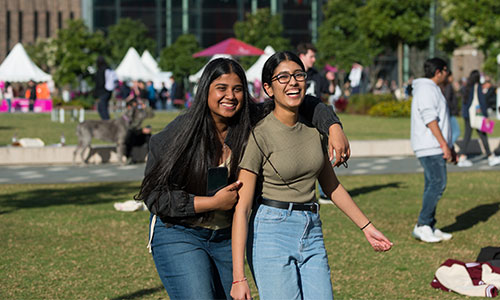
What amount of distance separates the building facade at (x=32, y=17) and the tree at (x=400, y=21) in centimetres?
5720

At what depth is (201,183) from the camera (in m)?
3.87

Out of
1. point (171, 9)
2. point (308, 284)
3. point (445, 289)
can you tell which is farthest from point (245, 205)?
point (171, 9)

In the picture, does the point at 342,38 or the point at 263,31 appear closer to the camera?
the point at 263,31

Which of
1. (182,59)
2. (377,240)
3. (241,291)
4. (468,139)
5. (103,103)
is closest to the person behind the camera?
(241,291)

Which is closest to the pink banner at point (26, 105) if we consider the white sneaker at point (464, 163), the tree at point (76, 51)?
the tree at point (76, 51)

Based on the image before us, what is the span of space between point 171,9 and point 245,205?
67.7m

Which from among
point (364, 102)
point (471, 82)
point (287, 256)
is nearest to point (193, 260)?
point (287, 256)

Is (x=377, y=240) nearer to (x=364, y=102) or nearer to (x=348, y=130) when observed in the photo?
(x=348, y=130)

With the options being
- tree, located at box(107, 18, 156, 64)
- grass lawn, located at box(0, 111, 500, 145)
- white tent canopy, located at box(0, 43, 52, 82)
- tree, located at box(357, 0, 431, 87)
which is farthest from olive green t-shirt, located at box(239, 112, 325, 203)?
tree, located at box(107, 18, 156, 64)

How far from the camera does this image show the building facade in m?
92.6

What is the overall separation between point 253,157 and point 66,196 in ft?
28.3

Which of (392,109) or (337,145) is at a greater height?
(337,145)

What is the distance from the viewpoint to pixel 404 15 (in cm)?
4238

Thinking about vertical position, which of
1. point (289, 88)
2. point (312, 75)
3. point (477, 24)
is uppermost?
point (477, 24)
